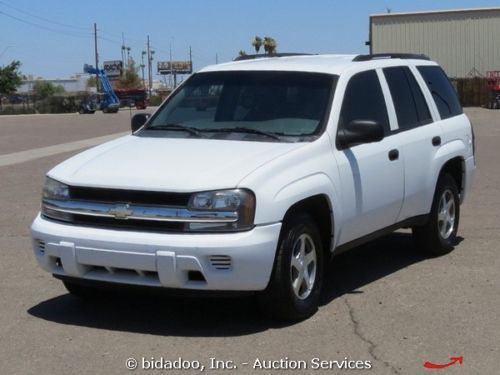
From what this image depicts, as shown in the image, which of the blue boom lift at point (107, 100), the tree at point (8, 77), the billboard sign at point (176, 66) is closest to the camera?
the blue boom lift at point (107, 100)

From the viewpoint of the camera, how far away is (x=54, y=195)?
6.00m

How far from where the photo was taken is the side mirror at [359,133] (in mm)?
6414

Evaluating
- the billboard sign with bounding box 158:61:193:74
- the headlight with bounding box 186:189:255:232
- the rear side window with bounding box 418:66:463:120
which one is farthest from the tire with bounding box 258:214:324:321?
the billboard sign with bounding box 158:61:193:74

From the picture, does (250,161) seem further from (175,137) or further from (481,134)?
(481,134)

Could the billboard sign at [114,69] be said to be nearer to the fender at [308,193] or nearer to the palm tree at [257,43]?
the palm tree at [257,43]

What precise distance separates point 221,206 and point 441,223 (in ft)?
11.2

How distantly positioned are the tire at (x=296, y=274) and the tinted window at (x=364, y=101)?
1.01m

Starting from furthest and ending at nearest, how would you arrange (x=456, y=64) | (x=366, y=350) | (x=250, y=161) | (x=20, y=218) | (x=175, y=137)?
(x=456, y=64) < (x=20, y=218) < (x=175, y=137) < (x=250, y=161) < (x=366, y=350)

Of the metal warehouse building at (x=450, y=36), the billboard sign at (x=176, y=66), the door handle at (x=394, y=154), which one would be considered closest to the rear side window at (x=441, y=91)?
the door handle at (x=394, y=154)

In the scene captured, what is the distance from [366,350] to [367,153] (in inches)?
74.7

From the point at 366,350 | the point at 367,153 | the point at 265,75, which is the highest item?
the point at 265,75

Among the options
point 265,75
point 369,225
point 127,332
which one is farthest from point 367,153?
point 127,332

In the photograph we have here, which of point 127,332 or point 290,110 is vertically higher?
point 290,110

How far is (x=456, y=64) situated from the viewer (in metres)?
56.0
